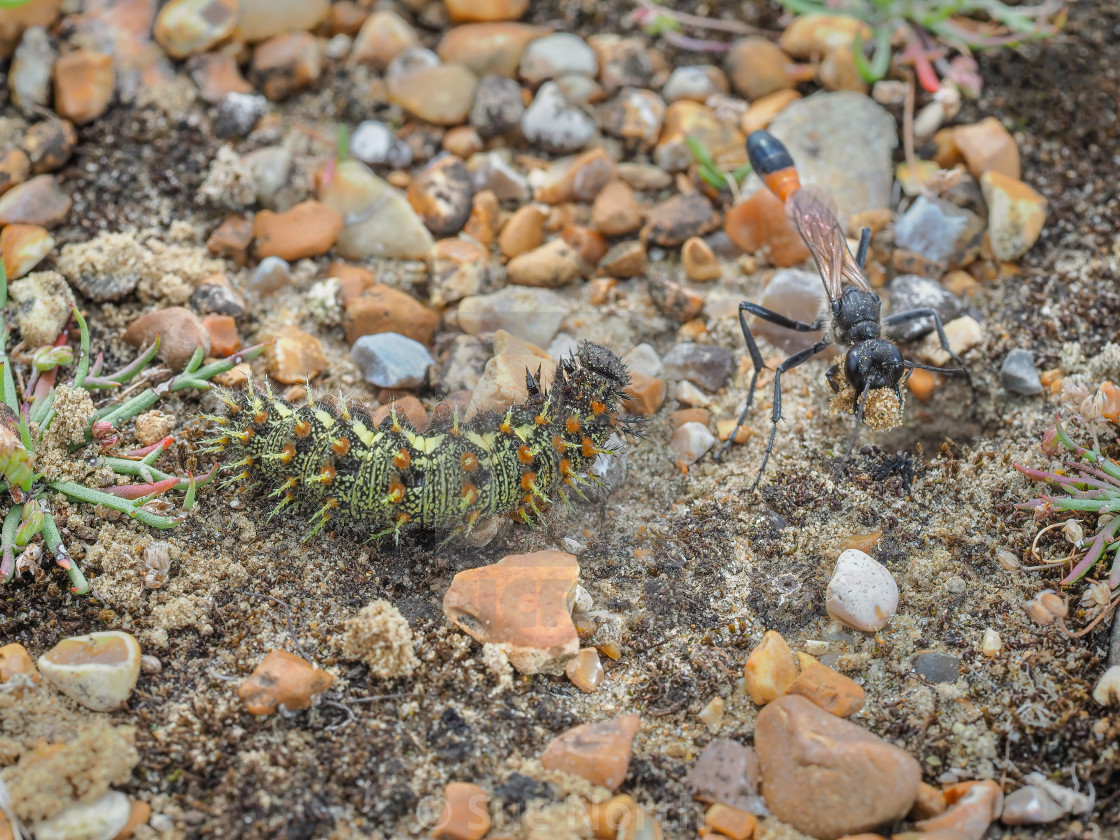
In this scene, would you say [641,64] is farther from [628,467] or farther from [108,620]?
[108,620]

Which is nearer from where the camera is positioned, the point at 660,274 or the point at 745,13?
the point at 660,274

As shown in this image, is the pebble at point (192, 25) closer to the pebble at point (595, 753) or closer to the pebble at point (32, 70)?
the pebble at point (32, 70)

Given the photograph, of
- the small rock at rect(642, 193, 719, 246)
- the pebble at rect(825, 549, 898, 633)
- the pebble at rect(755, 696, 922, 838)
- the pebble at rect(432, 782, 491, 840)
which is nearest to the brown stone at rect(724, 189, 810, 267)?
the small rock at rect(642, 193, 719, 246)

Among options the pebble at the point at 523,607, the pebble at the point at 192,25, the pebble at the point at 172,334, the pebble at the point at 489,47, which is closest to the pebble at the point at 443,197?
the pebble at the point at 489,47

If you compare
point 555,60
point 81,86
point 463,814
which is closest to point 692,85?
point 555,60

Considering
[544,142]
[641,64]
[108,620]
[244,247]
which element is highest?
[641,64]

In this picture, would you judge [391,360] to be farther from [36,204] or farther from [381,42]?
[381,42]

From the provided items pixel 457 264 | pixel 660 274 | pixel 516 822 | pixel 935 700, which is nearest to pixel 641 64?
pixel 660 274
